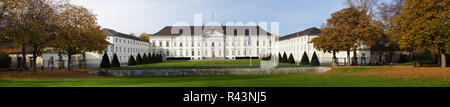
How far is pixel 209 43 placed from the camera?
207ft

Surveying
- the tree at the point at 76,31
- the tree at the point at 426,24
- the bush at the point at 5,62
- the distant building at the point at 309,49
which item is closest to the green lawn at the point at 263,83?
the tree at the point at 76,31

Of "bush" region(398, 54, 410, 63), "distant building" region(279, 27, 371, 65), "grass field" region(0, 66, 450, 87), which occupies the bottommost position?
"grass field" region(0, 66, 450, 87)

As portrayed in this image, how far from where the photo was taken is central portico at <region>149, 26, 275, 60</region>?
206 feet

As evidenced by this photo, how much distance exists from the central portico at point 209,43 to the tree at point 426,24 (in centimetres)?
4212

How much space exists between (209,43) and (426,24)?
161ft

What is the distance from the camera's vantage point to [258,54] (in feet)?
208

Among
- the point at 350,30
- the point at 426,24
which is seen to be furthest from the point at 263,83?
the point at 350,30

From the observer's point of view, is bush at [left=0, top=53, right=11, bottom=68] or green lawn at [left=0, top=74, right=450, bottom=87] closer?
green lawn at [left=0, top=74, right=450, bottom=87]

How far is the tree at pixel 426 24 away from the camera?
18.4 m

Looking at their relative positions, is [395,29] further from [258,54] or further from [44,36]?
[258,54]

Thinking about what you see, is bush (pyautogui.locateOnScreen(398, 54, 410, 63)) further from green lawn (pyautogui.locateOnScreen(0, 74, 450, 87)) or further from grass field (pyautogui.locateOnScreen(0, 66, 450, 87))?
green lawn (pyautogui.locateOnScreen(0, 74, 450, 87))

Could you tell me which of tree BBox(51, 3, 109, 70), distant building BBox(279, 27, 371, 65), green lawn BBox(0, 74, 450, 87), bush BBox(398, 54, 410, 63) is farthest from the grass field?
bush BBox(398, 54, 410, 63)

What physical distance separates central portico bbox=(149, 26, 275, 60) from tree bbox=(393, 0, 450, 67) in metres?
42.1

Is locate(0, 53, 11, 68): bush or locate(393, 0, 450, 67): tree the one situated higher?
locate(393, 0, 450, 67): tree
